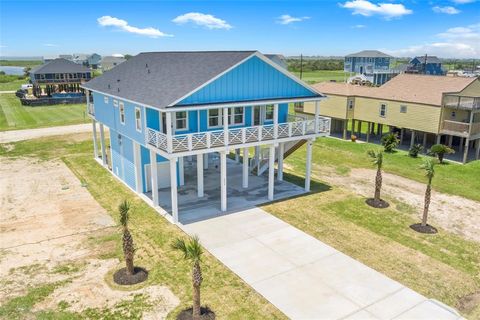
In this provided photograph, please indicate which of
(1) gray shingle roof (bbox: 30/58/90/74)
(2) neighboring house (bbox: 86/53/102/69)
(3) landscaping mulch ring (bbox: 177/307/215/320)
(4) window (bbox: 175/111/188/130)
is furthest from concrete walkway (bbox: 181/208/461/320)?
(2) neighboring house (bbox: 86/53/102/69)

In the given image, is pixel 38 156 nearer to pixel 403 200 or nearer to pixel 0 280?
pixel 0 280

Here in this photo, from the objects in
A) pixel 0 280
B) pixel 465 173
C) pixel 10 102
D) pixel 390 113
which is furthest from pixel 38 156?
pixel 10 102

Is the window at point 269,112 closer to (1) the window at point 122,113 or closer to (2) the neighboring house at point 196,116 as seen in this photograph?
(2) the neighboring house at point 196,116

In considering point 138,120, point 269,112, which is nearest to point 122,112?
point 138,120

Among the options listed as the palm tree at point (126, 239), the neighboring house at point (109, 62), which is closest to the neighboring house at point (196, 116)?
the palm tree at point (126, 239)

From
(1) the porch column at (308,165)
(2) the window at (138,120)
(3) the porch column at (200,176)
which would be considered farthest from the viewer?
(1) the porch column at (308,165)

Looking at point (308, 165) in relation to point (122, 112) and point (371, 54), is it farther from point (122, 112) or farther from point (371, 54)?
point (371, 54)
